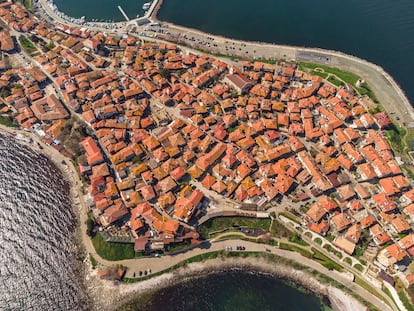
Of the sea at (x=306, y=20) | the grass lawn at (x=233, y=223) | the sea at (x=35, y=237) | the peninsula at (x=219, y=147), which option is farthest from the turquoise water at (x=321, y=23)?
the sea at (x=35, y=237)

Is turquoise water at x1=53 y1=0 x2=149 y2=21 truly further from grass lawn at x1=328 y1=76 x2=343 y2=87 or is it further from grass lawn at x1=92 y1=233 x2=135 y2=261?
grass lawn at x1=92 y1=233 x2=135 y2=261

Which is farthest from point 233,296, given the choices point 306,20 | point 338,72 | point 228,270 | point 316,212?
point 306,20

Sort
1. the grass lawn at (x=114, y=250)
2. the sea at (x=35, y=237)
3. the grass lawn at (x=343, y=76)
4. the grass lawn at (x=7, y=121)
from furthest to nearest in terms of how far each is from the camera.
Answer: the grass lawn at (x=343, y=76)
the grass lawn at (x=7, y=121)
the grass lawn at (x=114, y=250)
the sea at (x=35, y=237)

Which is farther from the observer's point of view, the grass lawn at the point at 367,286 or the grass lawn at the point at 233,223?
the grass lawn at the point at 233,223

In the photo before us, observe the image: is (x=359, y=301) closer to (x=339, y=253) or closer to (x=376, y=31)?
(x=339, y=253)

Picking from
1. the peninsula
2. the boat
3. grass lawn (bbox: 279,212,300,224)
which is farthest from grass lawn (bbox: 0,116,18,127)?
grass lawn (bbox: 279,212,300,224)

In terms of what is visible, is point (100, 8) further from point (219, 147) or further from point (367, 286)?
point (367, 286)

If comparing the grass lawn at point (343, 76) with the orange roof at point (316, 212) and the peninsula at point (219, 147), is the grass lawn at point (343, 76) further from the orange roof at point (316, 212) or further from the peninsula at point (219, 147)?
the orange roof at point (316, 212)
